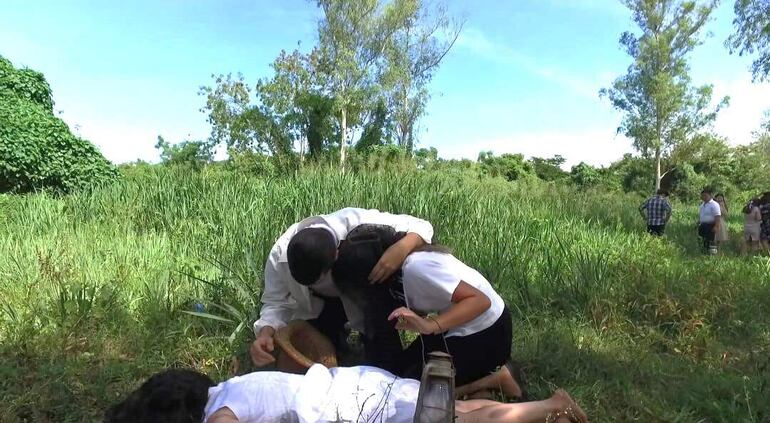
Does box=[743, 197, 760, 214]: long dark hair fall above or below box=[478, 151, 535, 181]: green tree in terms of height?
below

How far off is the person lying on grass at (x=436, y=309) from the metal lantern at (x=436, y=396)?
0.46 meters

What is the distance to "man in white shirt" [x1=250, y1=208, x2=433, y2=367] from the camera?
2297 mm

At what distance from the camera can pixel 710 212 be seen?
9375mm

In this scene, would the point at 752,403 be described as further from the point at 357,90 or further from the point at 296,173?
the point at 357,90

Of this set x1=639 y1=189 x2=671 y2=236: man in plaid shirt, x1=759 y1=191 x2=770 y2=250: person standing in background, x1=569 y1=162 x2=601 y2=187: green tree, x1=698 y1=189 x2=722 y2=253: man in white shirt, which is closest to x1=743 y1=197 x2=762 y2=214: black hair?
x1=759 y1=191 x2=770 y2=250: person standing in background

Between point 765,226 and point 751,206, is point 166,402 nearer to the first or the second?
point 765,226

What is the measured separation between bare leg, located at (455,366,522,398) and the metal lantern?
1.16m

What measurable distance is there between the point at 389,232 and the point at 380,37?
2353 centimetres

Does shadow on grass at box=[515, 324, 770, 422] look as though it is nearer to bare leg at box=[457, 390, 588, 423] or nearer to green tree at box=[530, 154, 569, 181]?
bare leg at box=[457, 390, 588, 423]

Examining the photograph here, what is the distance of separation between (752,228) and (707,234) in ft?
2.51

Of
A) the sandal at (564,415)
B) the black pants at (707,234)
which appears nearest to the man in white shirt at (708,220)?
the black pants at (707,234)

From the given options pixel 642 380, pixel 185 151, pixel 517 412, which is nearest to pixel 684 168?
pixel 185 151

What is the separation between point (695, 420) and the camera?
2693mm

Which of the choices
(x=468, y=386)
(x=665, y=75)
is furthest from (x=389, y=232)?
(x=665, y=75)
